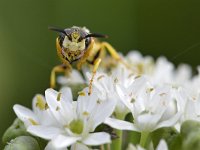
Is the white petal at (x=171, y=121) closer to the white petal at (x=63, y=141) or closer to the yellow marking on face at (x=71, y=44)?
the white petal at (x=63, y=141)

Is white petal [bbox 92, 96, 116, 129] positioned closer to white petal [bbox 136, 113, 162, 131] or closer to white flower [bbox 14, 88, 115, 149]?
white flower [bbox 14, 88, 115, 149]

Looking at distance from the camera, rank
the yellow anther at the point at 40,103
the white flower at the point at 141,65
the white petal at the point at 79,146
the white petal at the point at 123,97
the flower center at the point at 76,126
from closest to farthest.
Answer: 1. the white petal at the point at 79,146
2. the flower center at the point at 76,126
3. the white petal at the point at 123,97
4. the yellow anther at the point at 40,103
5. the white flower at the point at 141,65

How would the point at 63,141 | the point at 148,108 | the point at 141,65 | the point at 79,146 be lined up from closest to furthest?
the point at 63,141
the point at 79,146
the point at 148,108
the point at 141,65

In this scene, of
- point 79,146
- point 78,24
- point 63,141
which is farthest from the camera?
point 78,24

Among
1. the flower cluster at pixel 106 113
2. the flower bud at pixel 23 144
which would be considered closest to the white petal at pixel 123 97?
the flower cluster at pixel 106 113

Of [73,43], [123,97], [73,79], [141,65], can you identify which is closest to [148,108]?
[123,97]

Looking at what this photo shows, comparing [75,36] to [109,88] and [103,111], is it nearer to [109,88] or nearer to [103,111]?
[109,88]

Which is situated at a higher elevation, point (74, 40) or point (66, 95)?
point (74, 40)
